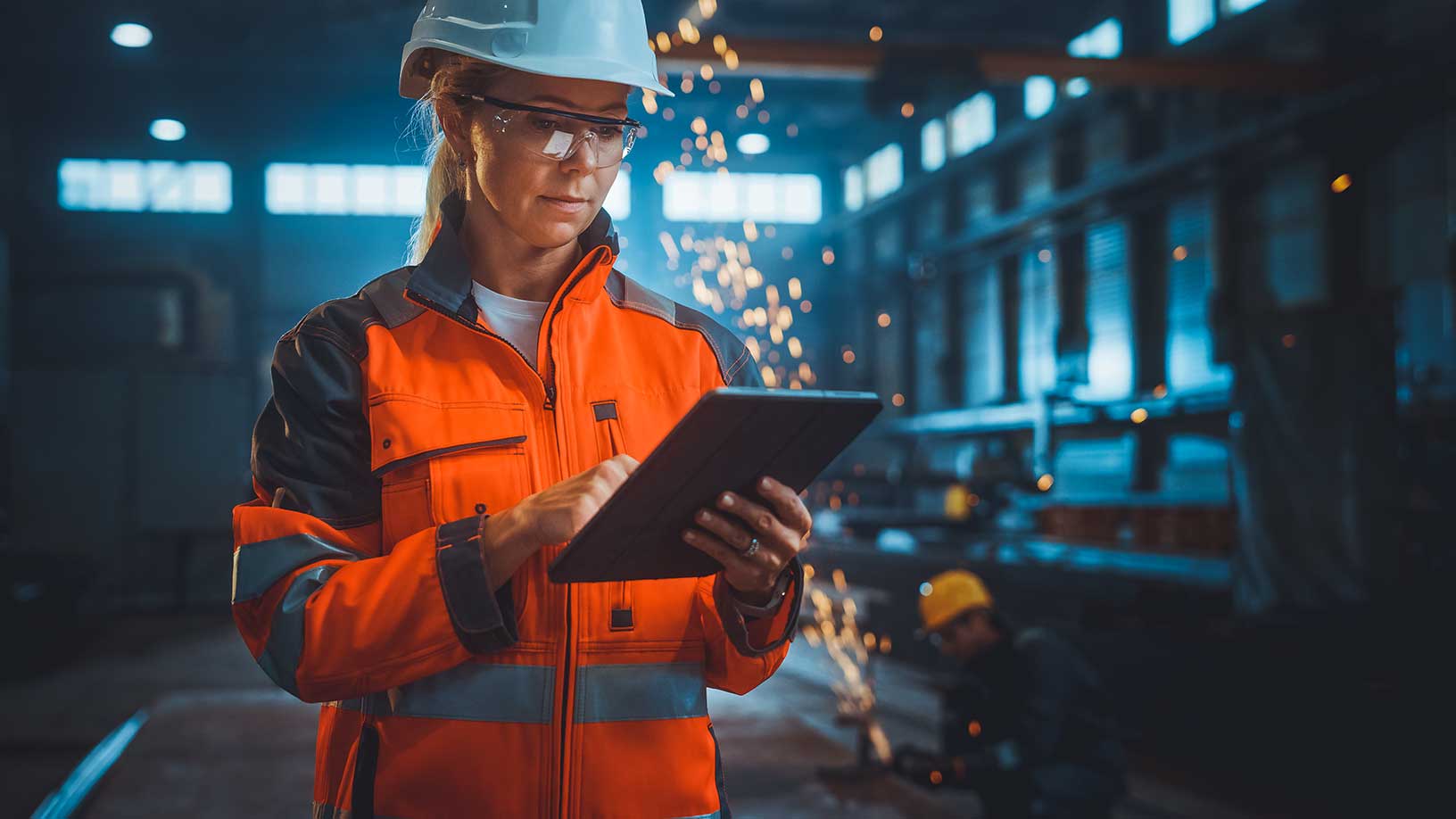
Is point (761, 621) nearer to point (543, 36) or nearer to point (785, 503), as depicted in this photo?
point (785, 503)

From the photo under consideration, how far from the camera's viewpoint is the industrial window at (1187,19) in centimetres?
1012

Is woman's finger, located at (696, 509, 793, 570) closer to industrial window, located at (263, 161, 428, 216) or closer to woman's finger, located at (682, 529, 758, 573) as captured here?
woman's finger, located at (682, 529, 758, 573)

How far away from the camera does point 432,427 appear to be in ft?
3.52

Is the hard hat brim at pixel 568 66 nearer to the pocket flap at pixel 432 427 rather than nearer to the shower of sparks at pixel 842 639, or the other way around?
the pocket flap at pixel 432 427

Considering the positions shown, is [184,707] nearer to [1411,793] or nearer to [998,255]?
[1411,793]

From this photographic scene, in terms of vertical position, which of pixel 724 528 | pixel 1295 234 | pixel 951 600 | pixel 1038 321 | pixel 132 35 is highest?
pixel 132 35

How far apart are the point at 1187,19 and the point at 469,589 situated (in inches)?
440

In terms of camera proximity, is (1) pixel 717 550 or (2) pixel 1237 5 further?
(2) pixel 1237 5

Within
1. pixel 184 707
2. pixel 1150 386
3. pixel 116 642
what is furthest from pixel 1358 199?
pixel 116 642

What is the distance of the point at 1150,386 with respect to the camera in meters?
10.6

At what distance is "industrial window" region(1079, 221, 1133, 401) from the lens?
11.0 metres

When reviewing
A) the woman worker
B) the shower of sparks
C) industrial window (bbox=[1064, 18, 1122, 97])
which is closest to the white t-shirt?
the woman worker

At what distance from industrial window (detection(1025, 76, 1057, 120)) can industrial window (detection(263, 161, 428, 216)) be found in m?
7.76

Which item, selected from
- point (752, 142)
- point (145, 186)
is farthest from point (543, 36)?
point (145, 186)
